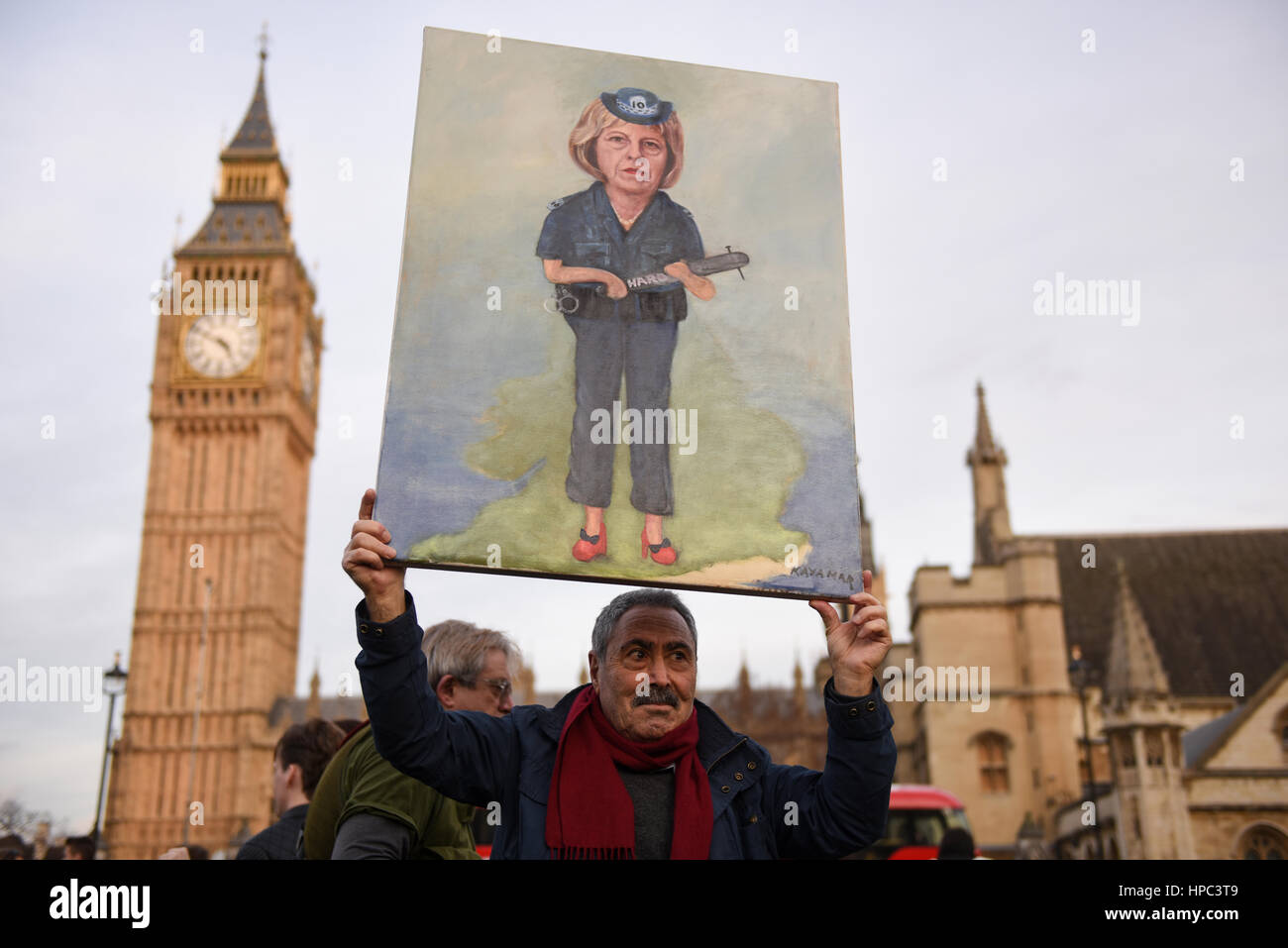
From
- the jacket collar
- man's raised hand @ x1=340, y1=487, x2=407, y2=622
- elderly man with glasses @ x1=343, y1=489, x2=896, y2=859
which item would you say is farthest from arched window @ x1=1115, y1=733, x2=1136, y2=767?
man's raised hand @ x1=340, y1=487, x2=407, y2=622

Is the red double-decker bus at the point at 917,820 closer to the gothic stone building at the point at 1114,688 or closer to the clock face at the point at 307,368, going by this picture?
the gothic stone building at the point at 1114,688

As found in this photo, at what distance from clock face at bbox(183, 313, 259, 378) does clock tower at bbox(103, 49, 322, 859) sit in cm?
9

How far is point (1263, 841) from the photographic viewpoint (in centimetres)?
2778

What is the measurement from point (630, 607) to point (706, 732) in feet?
1.45

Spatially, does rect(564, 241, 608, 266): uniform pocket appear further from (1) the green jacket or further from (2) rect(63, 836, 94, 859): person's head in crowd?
(2) rect(63, 836, 94, 859): person's head in crowd

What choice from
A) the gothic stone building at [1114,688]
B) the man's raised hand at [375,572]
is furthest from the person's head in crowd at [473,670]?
Answer: the gothic stone building at [1114,688]

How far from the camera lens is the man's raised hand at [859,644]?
11.1 ft

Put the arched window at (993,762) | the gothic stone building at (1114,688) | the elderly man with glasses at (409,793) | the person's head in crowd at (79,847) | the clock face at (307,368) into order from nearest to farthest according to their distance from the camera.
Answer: the elderly man with glasses at (409,793) < the person's head in crowd at (79,847) < the gothic stone building at (1114,688) < the arched window at (993,762) < the clock face at (307,368)

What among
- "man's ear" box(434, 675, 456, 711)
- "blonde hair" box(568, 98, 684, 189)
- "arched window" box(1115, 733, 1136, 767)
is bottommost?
"man's ear" box(434, 675, 456, 711)

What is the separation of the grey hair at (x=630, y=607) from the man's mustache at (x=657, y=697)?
0.19 metres

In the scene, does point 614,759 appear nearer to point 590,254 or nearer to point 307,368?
point 590,254

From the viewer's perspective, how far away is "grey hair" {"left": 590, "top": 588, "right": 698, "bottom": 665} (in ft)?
11.6

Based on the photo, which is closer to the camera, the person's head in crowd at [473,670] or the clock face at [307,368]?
the person's head in crowd at [473,670]

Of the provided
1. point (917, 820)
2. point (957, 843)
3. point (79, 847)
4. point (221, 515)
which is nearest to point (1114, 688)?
point (917, 820)
